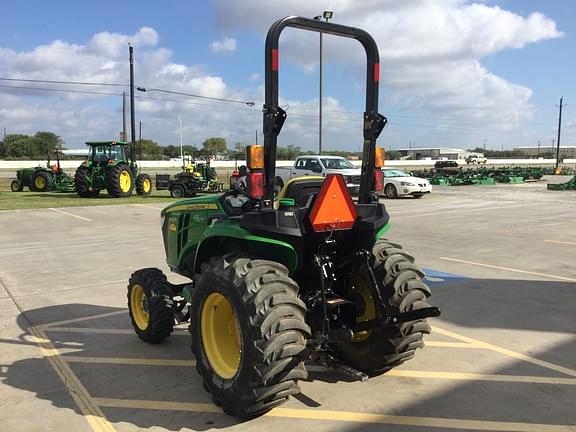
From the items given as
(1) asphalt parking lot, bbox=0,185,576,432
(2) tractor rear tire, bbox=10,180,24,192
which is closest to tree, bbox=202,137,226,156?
(2) tractor rear tire, bbox=10,180,24,192

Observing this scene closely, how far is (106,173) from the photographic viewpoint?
75.8ft

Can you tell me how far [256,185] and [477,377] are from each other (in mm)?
2471

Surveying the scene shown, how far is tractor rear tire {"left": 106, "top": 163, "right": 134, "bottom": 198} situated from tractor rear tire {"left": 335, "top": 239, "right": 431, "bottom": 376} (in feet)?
65.8

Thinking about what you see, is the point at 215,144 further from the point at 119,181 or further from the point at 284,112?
the point at 284,112

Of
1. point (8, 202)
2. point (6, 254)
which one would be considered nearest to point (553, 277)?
point (6, 254)

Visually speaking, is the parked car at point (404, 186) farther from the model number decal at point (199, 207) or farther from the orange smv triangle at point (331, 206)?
the orange smv triangle at point (331, 206)

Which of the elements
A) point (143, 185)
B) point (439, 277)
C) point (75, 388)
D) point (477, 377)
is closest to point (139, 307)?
point (75, 388)

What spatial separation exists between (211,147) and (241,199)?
376ft

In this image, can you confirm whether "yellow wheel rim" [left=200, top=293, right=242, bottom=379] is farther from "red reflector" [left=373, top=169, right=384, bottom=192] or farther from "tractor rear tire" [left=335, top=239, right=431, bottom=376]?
"red reflector" [left=373, top=169, right=384, bottom=192]

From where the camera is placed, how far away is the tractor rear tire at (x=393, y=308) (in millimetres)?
3848

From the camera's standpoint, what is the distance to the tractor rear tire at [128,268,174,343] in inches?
187

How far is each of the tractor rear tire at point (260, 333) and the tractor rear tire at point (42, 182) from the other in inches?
1024

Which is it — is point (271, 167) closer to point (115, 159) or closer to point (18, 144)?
point (115, 159)

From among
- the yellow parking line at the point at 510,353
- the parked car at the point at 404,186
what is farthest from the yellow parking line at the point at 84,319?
the parked car at the point at 404,186
